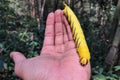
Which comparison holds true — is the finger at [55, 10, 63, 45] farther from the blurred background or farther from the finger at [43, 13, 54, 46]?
the blurred background

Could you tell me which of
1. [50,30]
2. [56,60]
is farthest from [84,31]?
[56,60]

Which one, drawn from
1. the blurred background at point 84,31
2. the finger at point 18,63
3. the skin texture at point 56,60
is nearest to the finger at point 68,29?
the skin texture at point 56,60

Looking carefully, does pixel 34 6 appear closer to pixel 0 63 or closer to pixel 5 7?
pixel 5 7

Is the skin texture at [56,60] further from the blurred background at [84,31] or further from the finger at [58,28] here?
the blurred background at [84,31]

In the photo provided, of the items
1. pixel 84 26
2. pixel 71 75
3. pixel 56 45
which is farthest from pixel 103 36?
pixel 71 75

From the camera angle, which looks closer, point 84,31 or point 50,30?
point 50,30

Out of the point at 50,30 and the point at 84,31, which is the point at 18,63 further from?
the point at 84,31
